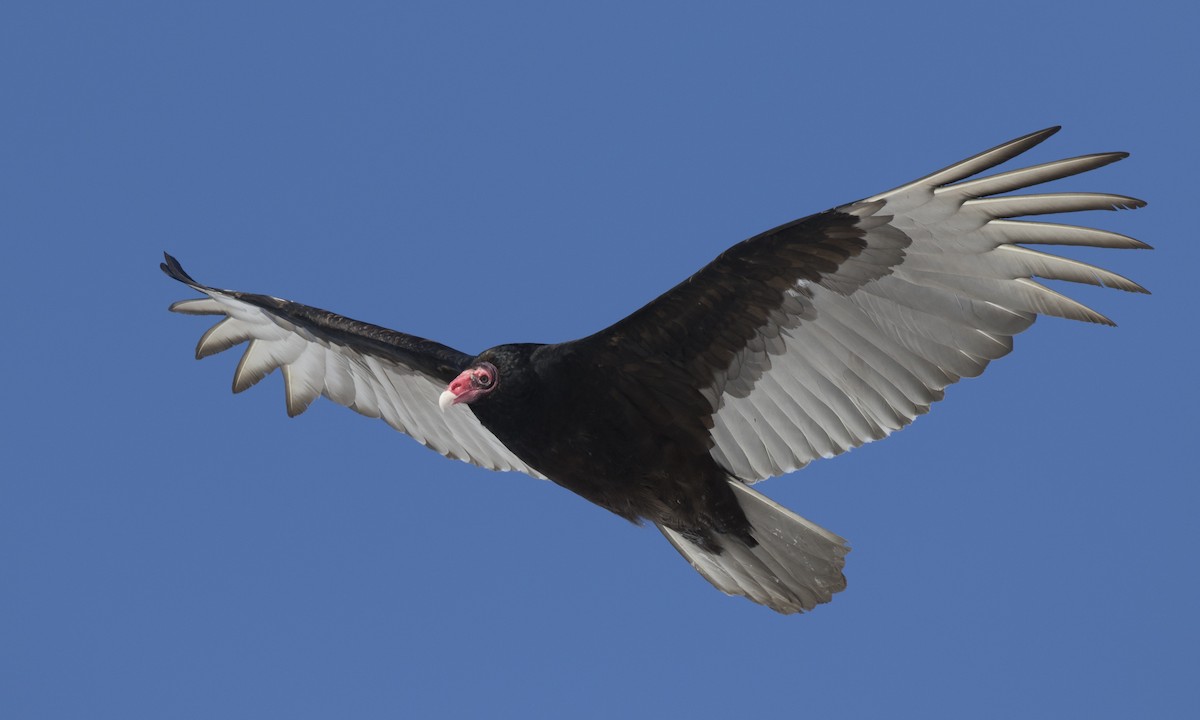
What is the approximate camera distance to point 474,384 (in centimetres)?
505

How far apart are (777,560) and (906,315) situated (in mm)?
1151

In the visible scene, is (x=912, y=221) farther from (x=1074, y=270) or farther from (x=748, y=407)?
(x=748, y=407)

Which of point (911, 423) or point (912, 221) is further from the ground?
point (912, 221)

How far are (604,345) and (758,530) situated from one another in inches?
39.9

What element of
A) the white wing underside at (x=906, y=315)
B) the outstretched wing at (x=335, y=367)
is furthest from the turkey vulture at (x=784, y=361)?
the outstretched wing at (x=335, y=367)

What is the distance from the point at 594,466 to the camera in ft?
16.6

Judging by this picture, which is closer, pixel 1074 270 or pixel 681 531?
pixel 1074 270

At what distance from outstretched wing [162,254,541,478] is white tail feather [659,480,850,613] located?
1232 millimetres

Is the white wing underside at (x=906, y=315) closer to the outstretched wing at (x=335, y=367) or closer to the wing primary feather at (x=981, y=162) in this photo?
the wing primary feather at (x=981, y=162)

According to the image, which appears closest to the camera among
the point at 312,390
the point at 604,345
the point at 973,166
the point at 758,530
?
the point at 973,166

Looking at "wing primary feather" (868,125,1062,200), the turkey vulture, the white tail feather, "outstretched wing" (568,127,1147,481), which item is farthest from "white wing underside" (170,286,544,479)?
"wing primary feather" (868,125,1062,200)

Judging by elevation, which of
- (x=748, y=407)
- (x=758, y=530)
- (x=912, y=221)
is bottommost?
(x=758, y=530)

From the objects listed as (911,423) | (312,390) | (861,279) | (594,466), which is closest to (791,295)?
(861,279)

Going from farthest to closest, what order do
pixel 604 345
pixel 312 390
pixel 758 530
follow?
pixel 312 390 → pixel 758 530 → pixel 604 345
